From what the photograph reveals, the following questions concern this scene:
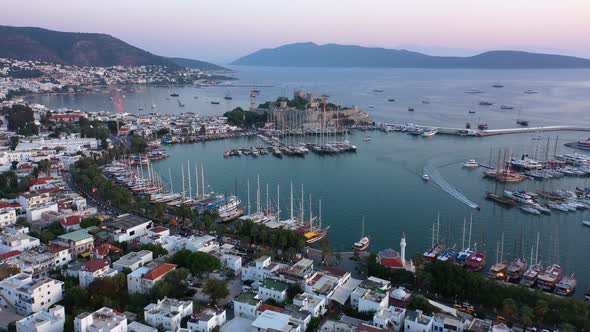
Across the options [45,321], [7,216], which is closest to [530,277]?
[45,321]

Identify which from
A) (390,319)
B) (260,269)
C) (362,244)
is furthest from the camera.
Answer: (362,244)

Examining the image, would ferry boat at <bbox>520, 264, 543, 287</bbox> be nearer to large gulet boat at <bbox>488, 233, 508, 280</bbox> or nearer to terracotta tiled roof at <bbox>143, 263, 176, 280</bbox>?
large gulet boat at <bbox>488, 233, 508, 280</bbox>

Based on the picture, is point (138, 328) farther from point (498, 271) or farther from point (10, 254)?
point (498, 271)

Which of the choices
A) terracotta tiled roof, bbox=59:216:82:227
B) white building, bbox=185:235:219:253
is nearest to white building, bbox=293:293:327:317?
white building, bbox=185:235:219:253

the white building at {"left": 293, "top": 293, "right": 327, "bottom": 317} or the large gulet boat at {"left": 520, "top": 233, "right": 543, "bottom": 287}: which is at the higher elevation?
the white building at {"left": 293, "top": 293, "right": 327, "bottom": 317}

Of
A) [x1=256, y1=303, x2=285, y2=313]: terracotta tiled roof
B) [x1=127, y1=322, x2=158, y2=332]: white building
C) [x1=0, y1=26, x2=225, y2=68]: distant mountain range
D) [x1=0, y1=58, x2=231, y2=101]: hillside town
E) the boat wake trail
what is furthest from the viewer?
[x1=0, y1=26, x2=225, y2=68]: distant mountain range
